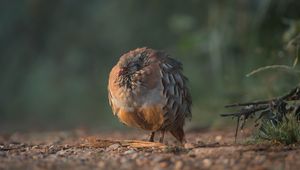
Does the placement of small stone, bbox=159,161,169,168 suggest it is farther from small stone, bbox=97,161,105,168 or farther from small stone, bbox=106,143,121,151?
small stone, bbox=106,143,121,151

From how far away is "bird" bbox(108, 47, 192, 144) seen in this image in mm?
6559

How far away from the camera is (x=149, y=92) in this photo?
6.57 meters

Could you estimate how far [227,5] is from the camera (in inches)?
419

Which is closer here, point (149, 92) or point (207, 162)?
point (207, 162)

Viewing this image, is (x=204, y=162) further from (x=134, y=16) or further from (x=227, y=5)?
(x=134, y=16)

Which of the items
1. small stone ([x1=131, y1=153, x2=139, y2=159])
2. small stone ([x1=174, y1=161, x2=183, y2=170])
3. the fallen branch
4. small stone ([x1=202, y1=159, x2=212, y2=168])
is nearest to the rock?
small stone ([x1=131, y1=153, x2=139, y2=159])

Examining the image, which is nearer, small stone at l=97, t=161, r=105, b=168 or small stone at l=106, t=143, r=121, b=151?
small stone at l=97, t=161, r=105, b=168

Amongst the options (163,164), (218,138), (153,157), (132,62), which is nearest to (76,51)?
(218,138)

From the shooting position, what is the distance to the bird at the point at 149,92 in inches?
258

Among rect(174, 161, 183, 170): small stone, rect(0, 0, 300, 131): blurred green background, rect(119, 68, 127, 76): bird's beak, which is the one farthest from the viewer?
rect(0, 0, 300, 131): blurred green background

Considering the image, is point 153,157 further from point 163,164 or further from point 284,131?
point 284,131

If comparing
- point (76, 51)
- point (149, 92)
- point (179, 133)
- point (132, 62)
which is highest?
point (76, 51)

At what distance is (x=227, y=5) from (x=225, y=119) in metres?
1.95

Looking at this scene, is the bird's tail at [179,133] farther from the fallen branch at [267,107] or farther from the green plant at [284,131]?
the green plant at [284,131]
